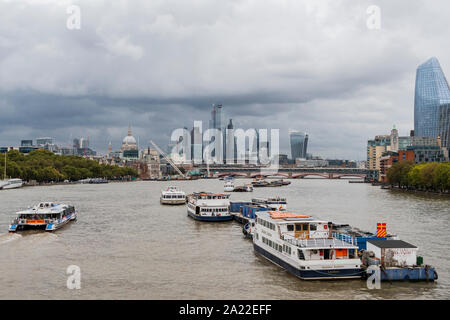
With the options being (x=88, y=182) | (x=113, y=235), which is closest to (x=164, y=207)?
(x=113, y=235)

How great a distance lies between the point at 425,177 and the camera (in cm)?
9275

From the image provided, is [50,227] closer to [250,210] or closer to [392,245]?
[250,210]

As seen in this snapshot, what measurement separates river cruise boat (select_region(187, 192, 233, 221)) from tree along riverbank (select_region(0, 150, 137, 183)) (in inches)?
3546

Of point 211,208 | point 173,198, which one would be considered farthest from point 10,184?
point 211,208

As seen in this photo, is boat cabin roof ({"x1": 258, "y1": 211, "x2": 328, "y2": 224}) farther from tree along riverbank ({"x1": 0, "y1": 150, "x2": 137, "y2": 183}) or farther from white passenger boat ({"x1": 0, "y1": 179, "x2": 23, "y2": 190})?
tree along riverbank ({"x1": 0, "y1": 150, "x2": 137, "y2": 183})

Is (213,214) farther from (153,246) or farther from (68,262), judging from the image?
(68,262)

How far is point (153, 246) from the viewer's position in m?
32.3

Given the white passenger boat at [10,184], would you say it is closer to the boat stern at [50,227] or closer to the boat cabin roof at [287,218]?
the boat stern at [50,227]

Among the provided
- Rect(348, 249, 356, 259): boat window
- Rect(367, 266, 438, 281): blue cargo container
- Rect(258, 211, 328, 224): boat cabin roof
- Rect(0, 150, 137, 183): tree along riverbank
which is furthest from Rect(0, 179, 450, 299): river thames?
Rect(0, 150, 137, 183): tree along riverbank

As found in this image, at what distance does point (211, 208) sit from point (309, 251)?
24.0 meters

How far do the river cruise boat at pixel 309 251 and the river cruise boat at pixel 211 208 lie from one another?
18.9 metres

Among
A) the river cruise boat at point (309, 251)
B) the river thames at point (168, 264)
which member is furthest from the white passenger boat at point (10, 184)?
the river cruise boat at point (309, 251)
